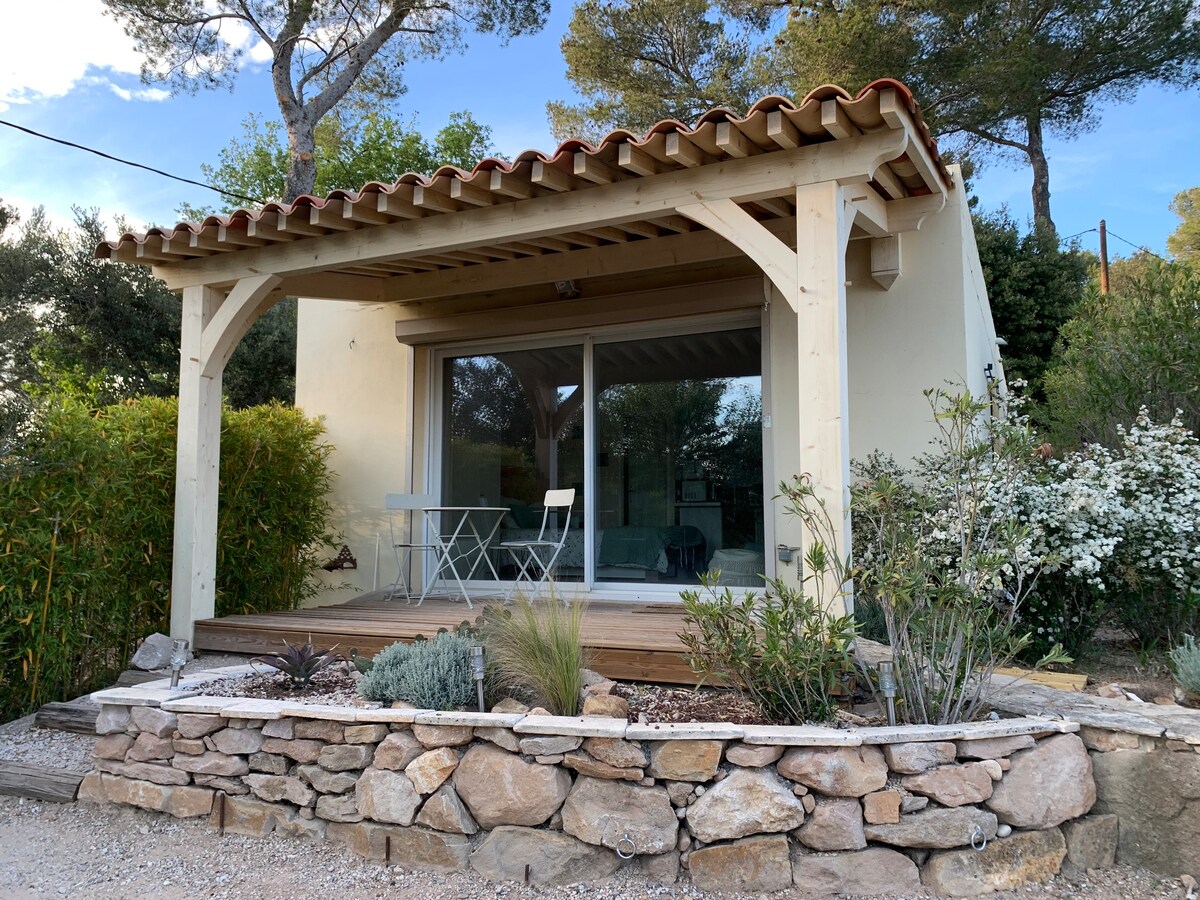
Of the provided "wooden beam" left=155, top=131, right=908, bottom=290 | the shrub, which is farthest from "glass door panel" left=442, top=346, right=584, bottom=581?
the shrub

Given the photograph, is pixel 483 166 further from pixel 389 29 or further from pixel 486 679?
pixel 389 29

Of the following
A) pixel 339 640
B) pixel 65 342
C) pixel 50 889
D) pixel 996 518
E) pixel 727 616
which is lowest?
pixel 50 889

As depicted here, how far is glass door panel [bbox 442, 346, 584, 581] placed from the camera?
19.5ft

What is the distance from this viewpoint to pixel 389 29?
13.1 meters

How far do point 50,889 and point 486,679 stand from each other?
1.58m

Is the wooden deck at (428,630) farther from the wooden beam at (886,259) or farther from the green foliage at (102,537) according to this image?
the wooden beam at (886,259)

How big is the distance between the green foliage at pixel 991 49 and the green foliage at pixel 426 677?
10.6m

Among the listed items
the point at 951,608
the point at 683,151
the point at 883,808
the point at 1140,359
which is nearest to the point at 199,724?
the point at 883,808

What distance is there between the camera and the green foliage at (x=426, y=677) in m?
3.16

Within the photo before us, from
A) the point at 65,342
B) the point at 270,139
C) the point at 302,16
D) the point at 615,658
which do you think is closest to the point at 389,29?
the point at 302,16

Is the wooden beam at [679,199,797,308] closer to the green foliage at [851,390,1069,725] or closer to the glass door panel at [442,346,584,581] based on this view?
the green foliage at [851,390,1069,725]

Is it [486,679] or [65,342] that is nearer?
[486,679]

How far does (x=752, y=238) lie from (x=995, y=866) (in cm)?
248

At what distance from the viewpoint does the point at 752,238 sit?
3574 millimetres
